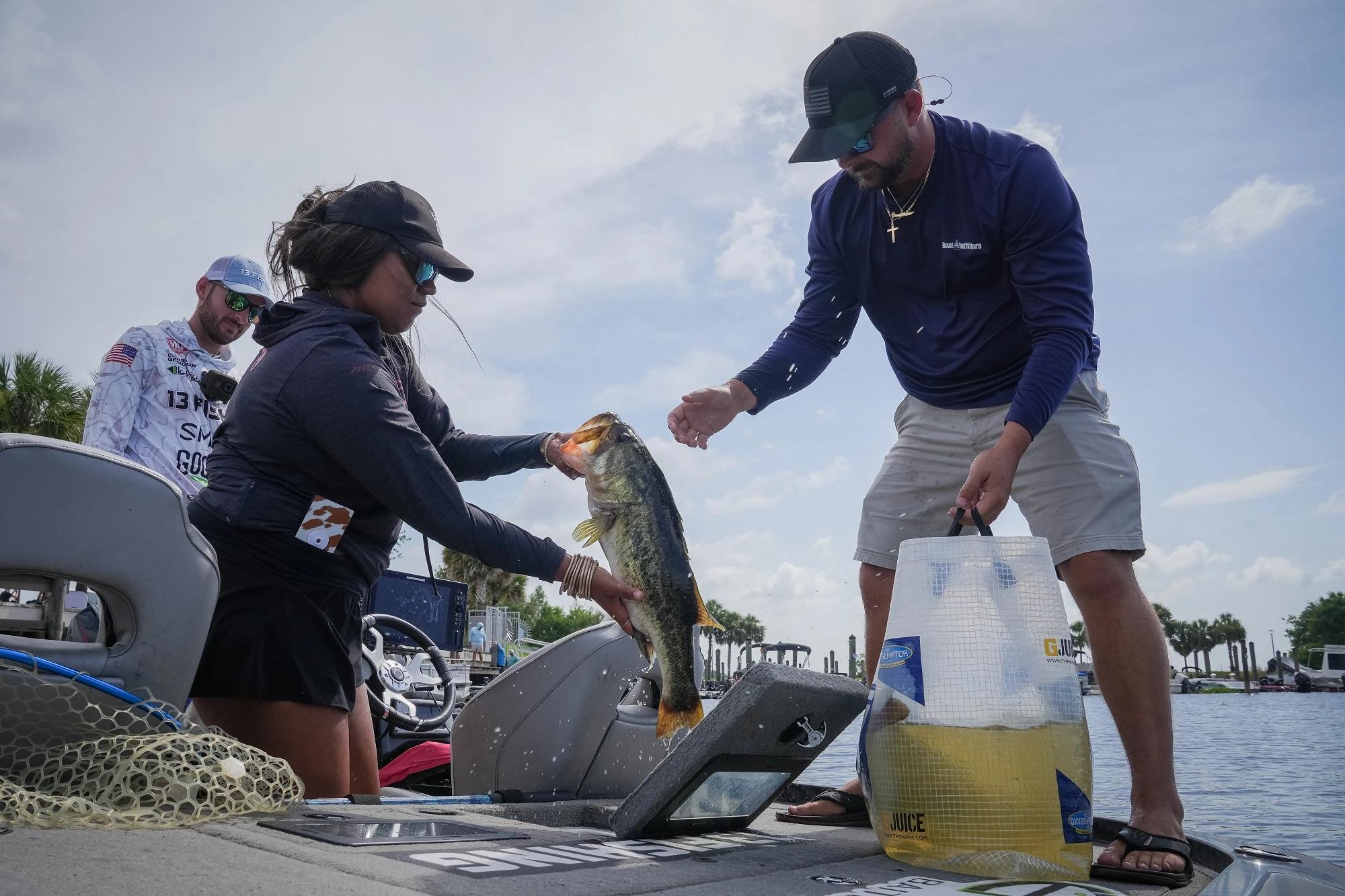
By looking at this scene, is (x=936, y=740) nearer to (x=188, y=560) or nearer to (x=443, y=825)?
(x=443, y=825)

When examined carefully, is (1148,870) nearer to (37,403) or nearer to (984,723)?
(984,723)

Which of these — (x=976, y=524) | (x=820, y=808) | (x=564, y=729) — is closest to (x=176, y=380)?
(x=564, y=729)

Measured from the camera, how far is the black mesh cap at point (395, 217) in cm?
349

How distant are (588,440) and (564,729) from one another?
1.06 m

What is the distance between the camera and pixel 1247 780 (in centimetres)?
1553

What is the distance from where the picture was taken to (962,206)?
3.94 meters

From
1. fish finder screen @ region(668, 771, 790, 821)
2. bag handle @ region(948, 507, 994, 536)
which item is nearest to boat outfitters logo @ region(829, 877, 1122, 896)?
fish finder screen @ region(668, 771, 790, 821)

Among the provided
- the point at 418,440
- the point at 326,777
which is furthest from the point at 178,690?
the point at 418,440

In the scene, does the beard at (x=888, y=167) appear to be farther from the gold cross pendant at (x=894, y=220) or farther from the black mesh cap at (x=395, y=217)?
the black mesh cap at (x=395, y=217)

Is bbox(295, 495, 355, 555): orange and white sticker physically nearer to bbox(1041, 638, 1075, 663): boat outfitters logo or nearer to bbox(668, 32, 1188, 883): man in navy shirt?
bbox(668, 32, 1188, 883): man in navy shirt

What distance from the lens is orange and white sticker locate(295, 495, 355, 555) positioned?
3266 mm

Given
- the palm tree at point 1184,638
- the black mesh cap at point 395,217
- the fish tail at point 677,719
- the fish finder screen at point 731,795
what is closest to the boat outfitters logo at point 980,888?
the fish finder screen at point 731,795

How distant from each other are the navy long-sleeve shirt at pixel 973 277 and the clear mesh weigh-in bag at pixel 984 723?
3.00 ft

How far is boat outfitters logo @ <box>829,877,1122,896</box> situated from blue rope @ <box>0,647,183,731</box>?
1.71 metres
